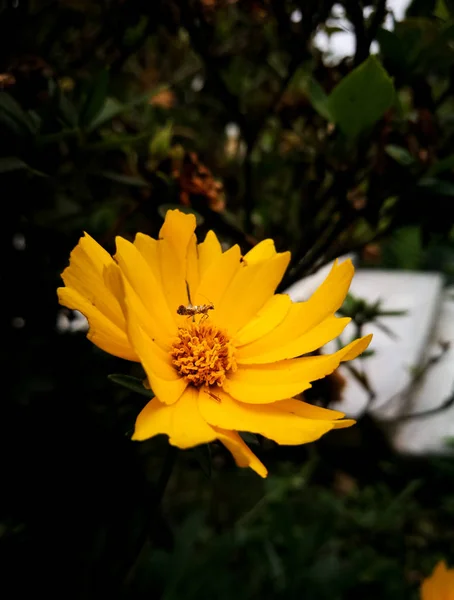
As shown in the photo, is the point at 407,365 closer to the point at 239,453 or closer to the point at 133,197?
the point at 133,197

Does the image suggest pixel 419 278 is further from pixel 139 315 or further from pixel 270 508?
Answer: pixel 139 315

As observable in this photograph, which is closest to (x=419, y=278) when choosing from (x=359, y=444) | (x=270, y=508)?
(x=359, y=444)

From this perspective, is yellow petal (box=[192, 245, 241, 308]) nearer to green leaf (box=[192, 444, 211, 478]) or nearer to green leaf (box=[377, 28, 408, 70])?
green leaf (box=[192, 444, 211, 478])

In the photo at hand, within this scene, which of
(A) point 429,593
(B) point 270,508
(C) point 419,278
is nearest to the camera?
(A) point 429,593

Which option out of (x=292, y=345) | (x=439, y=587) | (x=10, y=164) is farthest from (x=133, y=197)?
(x=439, y=587)

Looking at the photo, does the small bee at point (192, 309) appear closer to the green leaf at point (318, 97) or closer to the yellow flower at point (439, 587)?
the green leaf at point (318, 97)

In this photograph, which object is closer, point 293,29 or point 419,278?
point 293,29

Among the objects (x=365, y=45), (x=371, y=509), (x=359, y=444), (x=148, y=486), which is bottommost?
(x=371, y=509)
